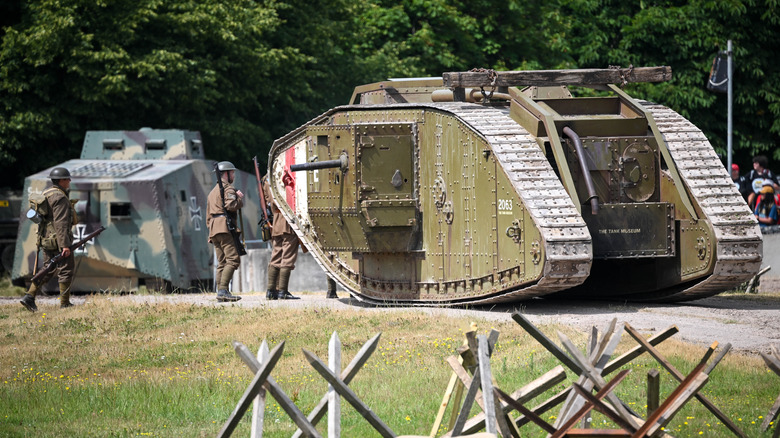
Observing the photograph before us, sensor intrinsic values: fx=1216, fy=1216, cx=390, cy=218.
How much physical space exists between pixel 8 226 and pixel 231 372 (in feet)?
47.1

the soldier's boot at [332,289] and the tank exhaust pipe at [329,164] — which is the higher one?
the tank exhaust pipe at [329,164]

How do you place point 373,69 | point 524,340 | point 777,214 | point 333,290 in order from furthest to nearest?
point 373,69 → point 777,214 → point 333,290 → point 524,340

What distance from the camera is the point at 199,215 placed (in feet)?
68.1

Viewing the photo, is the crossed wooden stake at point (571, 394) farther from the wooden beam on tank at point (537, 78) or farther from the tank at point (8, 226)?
the tank at point (8, 226)

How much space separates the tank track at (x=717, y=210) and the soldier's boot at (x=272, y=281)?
17.6ft

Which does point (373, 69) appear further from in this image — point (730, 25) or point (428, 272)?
point (428, 272)

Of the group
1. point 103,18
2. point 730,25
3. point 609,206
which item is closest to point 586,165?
point 609,206

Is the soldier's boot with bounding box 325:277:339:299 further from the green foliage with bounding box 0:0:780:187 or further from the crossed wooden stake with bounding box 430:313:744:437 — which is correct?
the crossed wooden stake with bounding box 430:313:744:437

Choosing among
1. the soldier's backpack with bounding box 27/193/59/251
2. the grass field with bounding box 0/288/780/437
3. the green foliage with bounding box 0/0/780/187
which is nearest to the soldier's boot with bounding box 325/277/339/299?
the grass field with bounding box 0/288/780/437

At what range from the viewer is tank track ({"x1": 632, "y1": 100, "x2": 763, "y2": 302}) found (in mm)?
13094

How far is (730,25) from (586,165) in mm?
17794

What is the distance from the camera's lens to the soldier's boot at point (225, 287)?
52.5 ft

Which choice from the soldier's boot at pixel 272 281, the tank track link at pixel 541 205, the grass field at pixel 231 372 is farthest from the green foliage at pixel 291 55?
the tank track link at pixel 541 205

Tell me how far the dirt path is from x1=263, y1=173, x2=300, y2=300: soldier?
2.10ft
